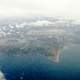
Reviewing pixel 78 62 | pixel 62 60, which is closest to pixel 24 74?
pixel 62 60

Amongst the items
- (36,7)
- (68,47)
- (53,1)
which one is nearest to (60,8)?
(53,1)

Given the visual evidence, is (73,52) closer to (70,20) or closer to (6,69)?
(70,20)

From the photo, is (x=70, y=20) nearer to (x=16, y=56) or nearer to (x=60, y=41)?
(x=60, y=41)

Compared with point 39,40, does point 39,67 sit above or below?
below

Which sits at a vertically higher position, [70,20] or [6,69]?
[70,20]

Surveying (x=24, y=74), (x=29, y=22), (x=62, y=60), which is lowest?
(x=24, y=74)

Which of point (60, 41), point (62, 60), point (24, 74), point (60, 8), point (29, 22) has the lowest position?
point (24, 74)
